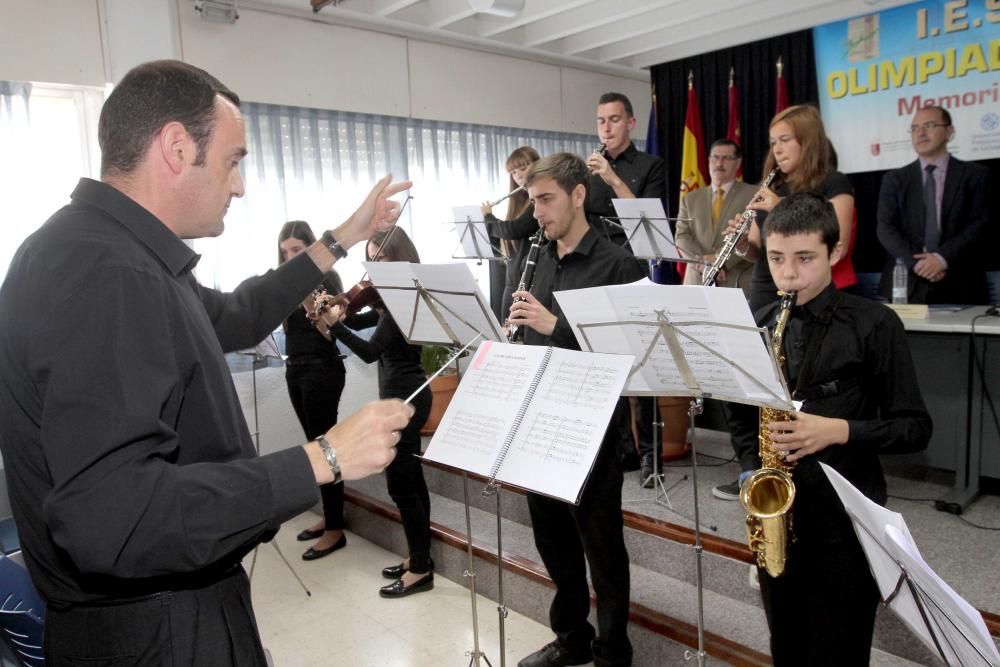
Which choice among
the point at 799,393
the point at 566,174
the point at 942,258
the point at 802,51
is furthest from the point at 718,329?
the point at 802,51

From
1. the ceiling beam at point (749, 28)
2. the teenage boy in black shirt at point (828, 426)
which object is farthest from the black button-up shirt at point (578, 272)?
the ceiling beam at point (749, 28)

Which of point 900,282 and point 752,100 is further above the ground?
point 752,100

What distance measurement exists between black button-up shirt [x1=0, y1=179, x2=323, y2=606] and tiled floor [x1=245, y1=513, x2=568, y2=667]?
1818 mm

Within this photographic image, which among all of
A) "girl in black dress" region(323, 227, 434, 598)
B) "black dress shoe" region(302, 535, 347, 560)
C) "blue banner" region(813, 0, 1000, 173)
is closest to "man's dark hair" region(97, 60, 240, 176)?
"girl in black dress" region(323, 227, 434, 598)

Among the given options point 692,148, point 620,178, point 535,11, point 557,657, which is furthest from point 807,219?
point 692,148

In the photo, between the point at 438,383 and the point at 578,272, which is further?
the point at 438,383

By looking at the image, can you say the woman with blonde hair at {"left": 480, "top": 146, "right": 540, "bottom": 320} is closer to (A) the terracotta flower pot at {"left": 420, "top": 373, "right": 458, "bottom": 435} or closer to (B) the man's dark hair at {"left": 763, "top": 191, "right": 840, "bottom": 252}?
(A) the terracotta flower pot at {"left": 420, "top": 373, "right": 458, "bottom": 435}

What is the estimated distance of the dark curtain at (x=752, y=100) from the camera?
5.62m

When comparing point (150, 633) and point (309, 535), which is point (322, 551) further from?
point (150, 633)

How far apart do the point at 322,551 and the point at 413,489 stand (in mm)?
873

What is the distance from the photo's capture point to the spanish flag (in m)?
6.41

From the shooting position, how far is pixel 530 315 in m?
2.14

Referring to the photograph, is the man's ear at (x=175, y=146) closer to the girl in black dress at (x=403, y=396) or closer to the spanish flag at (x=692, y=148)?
the girl in black dress at (x=403, y=396)

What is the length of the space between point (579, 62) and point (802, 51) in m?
1.89
